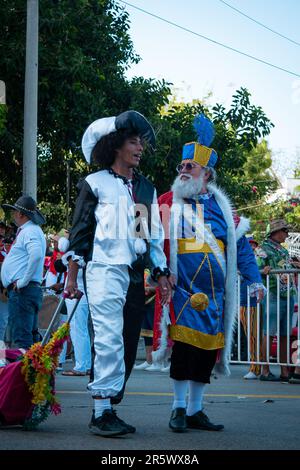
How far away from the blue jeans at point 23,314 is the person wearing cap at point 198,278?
3314 mm

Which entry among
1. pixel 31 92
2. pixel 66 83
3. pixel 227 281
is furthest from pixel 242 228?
pixel 66 83

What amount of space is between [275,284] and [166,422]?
5.26 meters

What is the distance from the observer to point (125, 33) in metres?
23.8

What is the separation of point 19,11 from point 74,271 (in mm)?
14732

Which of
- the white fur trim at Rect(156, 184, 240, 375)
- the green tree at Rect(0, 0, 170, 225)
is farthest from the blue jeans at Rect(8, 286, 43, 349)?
the green tree at Rect(0, 0, 170, 225)

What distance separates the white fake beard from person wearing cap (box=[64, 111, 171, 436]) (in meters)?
0.44

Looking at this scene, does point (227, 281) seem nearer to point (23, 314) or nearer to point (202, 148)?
point (202, 148)

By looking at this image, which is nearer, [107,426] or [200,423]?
[107,426]

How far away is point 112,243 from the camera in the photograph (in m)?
6.11

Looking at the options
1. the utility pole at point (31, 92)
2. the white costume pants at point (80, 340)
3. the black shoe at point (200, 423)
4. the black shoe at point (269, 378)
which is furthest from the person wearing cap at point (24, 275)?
the utility pole at point (31, 92)

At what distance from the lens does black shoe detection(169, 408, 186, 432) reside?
6312 mm
